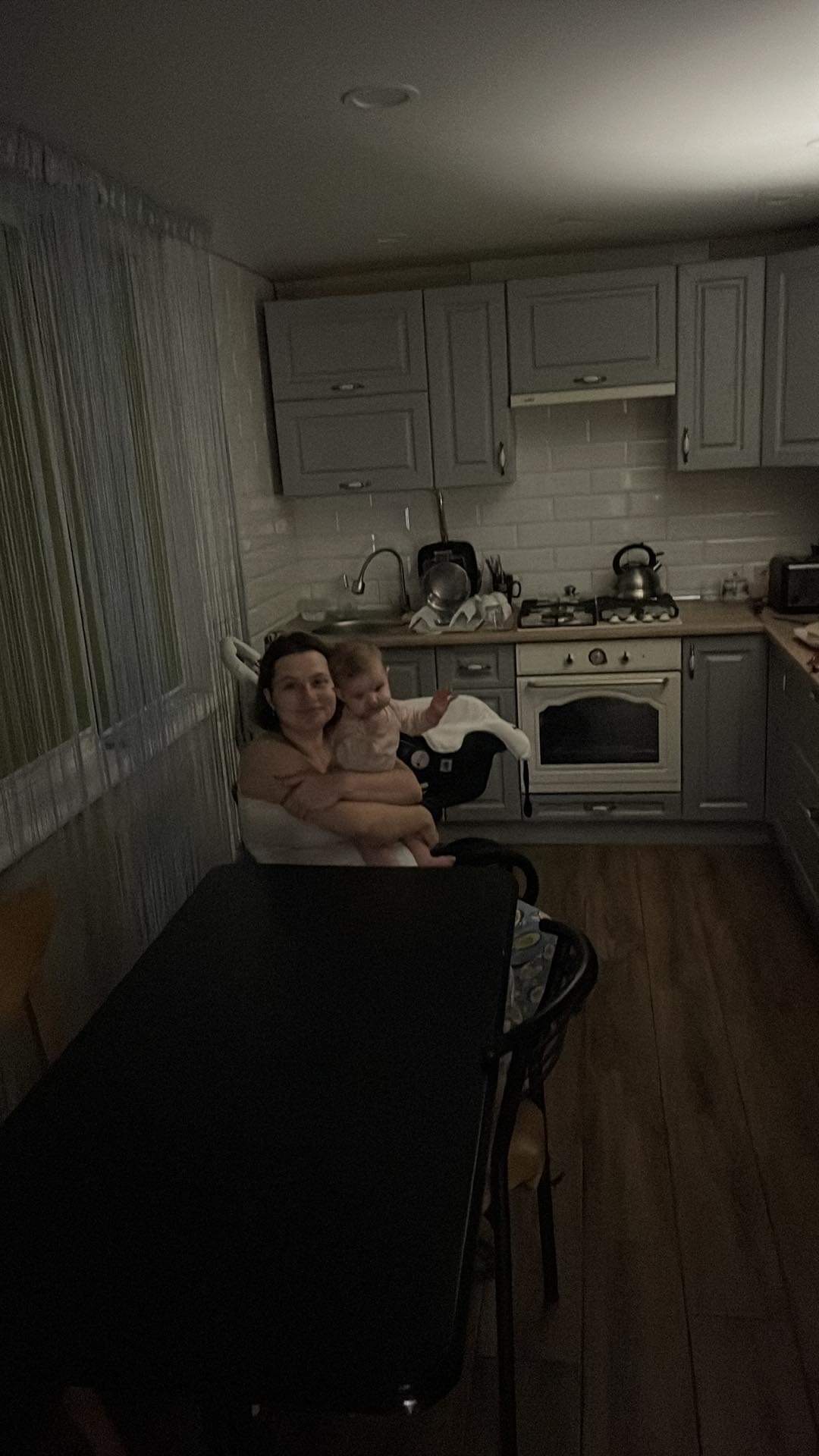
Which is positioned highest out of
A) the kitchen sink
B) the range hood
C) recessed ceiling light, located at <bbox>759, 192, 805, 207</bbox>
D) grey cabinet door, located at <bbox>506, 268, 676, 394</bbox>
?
recessed ceiling light, located at <bbox>759, 192, 805, 207</bbox>

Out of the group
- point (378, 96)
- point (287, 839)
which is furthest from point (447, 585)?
point (378, 96)

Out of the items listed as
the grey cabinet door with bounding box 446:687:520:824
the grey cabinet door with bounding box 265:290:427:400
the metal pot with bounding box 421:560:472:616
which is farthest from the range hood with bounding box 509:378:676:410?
the grey cabinet door with bounding box 446:687:520:824

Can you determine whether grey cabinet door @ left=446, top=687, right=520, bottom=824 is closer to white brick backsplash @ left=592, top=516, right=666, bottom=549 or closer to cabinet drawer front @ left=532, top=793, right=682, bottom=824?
cabinet drawer front @ left=532, top=793, right=682, bottom=824

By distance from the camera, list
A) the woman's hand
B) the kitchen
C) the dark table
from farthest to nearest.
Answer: the woman's hand
the kitchen
the dark table

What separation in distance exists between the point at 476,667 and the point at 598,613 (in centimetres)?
55

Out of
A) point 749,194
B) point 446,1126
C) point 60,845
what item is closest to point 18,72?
point 60,845

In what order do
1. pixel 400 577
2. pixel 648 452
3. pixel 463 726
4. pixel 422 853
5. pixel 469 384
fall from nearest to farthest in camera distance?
pixel 422 853
pixel 463 726
pixel 469 384
pixel 648 452
pixel 400 577

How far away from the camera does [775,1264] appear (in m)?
2.08

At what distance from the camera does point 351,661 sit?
91.7 inches

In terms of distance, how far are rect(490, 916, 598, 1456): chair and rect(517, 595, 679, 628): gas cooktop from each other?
2.48m

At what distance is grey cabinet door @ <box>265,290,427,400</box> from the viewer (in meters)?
4.05

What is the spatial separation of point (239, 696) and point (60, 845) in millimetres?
1245

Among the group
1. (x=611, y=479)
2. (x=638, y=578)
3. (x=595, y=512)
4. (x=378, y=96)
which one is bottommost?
(x=638, y=578)

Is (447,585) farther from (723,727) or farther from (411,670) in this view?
(723,727)
